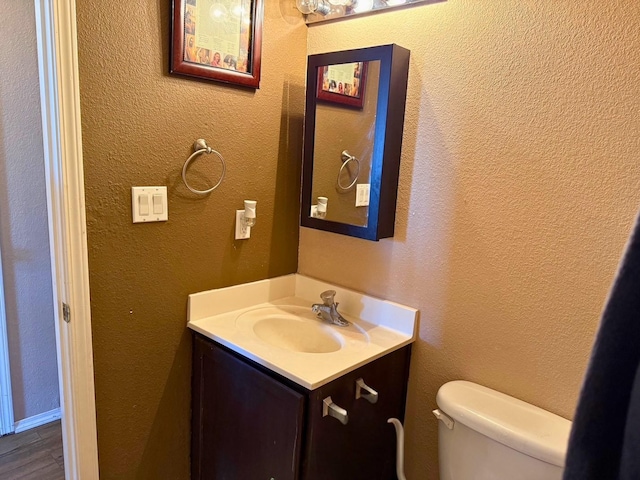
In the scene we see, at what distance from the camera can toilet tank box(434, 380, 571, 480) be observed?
41.2 inches

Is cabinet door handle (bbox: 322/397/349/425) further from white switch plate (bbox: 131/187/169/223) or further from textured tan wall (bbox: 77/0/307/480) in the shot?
white switch plate (bbox: 131/187/169/223)

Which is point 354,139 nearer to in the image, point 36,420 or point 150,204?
point 150,204

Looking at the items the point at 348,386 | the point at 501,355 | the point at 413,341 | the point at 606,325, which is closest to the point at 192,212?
the point at 348,386

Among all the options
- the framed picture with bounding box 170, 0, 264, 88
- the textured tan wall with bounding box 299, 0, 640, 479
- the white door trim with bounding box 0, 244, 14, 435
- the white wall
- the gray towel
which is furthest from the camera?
the white door trim with bounding box 0, 244, 14, 435

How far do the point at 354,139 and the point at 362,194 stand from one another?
Answer: 0.61 ft

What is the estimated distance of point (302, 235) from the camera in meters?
1.74

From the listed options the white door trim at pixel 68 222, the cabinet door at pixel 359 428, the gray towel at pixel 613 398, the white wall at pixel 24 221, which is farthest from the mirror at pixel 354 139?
the white wall at pixel 24 221

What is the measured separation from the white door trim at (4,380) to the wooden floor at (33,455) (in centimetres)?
7

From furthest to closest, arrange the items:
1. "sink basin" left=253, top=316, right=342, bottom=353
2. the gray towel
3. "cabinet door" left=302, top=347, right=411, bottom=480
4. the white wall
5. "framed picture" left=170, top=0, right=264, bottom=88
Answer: the white wall, "sink basin" left=253, top=316, right=342, bottom=353, "framed picture" left=170, top=0, right=264, bottom=88, "cabinet door" left=302, top=347, right=411, bottom=480, the gray towel

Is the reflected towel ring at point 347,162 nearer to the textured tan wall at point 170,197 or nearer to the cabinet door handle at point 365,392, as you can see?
the textured tan wall at point 170,197

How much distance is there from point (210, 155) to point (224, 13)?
1.41ft

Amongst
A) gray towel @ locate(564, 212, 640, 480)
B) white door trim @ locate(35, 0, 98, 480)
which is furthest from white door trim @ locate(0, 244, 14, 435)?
gray towel @ locate(564, 212, 640, 480)

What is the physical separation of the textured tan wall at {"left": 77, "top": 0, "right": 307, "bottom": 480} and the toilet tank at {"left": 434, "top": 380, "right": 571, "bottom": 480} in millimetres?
824

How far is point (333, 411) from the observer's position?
1147 mm
